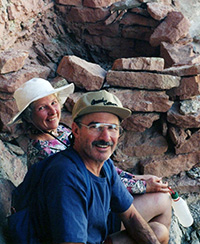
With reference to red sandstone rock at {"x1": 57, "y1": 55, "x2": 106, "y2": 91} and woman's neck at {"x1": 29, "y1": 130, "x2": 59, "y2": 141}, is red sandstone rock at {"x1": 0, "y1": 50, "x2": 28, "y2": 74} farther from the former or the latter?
A: woman's neck at {"x1": 29, "y1": 130, "x2": 59, "y2": 141}

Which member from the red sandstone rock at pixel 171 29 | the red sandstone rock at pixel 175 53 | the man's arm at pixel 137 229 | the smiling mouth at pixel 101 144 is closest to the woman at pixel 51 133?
the man's arm at pixel 137 229

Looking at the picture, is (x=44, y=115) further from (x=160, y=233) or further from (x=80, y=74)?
(x=80, y=74)

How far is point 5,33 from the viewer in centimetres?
361

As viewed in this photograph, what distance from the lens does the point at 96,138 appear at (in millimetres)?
1694

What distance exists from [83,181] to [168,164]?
2.41 metres

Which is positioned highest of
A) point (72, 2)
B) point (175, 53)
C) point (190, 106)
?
point (72, 2)

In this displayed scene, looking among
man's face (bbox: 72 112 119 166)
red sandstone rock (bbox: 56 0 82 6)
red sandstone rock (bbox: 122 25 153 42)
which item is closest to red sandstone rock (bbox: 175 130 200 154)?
red sandstone rock (bbox: 122 25 153 42)

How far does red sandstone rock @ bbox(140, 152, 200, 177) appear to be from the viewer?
12.4 ft

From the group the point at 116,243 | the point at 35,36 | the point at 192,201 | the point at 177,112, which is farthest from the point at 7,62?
the point at 192,201

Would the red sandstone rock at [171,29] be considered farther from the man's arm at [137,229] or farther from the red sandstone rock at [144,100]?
the man's arm at [137,229]

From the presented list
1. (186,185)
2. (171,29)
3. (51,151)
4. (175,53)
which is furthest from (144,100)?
(51,151)

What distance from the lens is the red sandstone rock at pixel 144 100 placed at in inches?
140

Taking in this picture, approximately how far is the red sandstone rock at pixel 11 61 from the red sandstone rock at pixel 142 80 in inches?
38.2

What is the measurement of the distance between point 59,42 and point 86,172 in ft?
10.9
